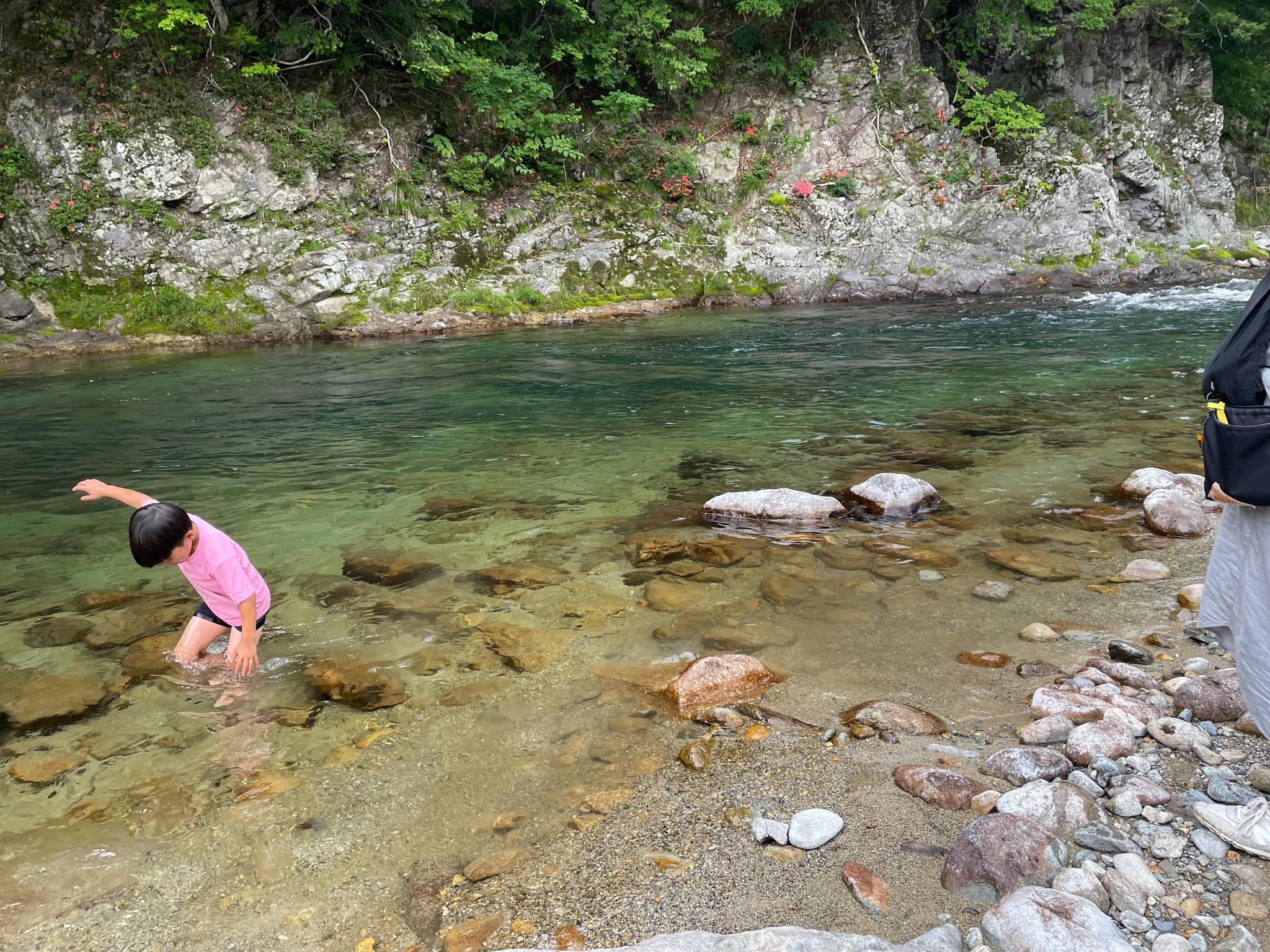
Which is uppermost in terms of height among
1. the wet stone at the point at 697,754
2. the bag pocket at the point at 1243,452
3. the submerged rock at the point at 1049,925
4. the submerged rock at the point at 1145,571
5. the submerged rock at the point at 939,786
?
the bag pocket at the point at 1243,452

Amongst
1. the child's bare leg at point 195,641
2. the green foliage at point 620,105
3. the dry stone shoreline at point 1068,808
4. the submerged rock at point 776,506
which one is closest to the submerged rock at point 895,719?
the dry stone shoreline at point 1068,808

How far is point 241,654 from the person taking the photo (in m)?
3.77

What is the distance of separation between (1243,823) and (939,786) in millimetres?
837

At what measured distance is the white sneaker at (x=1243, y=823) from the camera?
2.16 meters

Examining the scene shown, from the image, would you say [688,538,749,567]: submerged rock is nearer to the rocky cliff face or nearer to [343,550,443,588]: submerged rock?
[343,550,443,588]: submerged rock

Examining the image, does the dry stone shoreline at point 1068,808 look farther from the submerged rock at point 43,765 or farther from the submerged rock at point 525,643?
the submerged rock at point 43,765

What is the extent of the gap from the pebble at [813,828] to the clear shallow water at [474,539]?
0.70 metres

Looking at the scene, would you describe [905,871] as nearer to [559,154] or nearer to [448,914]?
[448,914]

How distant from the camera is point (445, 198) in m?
20.8

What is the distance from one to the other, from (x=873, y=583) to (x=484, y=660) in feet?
7.65

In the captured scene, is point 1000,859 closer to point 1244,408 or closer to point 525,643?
point 1244,408

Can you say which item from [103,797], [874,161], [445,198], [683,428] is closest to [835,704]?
[103,797]

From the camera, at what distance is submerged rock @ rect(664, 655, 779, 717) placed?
3402 mm

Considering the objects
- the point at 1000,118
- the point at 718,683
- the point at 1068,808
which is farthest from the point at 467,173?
the point at 1068,808
